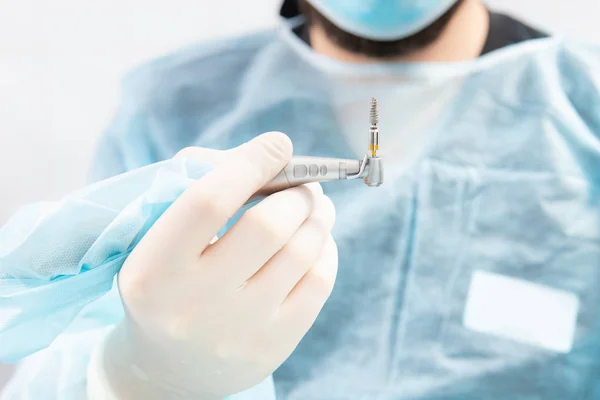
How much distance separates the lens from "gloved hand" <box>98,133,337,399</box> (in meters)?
0.54

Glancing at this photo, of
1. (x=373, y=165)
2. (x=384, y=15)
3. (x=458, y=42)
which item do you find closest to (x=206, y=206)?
(x=373, y=165)

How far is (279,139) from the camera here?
578 mm

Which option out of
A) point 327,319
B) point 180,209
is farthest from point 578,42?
point 180,209

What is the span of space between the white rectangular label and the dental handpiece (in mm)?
346

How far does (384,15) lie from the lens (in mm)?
828

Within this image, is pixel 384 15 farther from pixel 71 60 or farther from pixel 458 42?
pixel 71 60

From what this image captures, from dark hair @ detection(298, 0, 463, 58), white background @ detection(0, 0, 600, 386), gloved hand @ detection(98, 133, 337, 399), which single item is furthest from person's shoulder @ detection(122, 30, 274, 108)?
gloved hand @ detection(98, 133, 337, 399)

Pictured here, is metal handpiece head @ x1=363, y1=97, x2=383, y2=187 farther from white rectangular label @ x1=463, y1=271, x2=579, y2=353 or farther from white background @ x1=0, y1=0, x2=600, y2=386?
white background @ x1=0, y1=0, x2=600, y2=386

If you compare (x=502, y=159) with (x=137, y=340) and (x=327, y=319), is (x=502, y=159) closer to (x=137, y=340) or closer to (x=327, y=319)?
(x=327, y=319)

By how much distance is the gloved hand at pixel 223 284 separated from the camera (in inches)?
21.3

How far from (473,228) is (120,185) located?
540 millimetres

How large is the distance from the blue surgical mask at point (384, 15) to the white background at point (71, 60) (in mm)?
244

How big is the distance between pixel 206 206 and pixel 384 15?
464 mm

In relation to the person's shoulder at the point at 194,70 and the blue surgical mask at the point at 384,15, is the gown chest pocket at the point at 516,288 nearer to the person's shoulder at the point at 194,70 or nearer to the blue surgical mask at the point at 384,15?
the blue surgical mask at the point at 384,15
